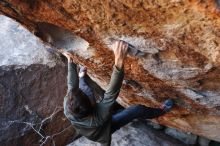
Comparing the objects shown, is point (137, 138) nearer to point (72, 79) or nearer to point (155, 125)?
point (155, 125)

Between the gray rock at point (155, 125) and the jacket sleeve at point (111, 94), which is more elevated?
the jacket sleeve at point (111, 94)

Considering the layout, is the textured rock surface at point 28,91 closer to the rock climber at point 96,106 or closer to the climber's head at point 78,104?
the rock climber at point 96,106

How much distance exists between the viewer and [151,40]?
7.33ft

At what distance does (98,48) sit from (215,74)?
3.00ft

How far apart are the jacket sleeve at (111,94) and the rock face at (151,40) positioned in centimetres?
24

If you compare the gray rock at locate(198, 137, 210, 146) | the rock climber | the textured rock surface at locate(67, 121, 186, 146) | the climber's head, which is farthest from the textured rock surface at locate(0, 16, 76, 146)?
the gray rock at locate(198, 137, 210, 146)

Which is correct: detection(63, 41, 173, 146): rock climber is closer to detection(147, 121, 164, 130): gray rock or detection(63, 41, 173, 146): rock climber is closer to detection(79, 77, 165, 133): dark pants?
detection(79, 77, 165, 133): dark pants

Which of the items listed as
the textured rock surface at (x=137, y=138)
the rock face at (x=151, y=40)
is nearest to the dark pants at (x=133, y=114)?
the rock face at (x=151, y=40)

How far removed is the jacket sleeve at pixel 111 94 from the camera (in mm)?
2348

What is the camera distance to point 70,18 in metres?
2.39

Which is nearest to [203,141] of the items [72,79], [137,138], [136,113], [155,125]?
[155,125]

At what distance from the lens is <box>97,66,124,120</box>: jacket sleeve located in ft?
7.70

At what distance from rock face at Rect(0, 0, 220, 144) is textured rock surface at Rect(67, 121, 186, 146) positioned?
71 cm

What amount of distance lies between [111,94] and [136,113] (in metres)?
0.76
